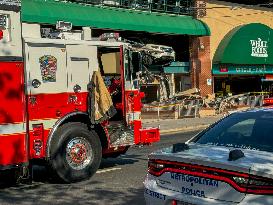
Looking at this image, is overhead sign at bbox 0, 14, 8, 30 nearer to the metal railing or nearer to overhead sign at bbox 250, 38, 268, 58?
the metal railing

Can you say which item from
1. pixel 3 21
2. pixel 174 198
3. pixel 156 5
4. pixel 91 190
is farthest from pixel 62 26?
pixel 156 5

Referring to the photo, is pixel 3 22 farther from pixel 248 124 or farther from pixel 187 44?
pixel 187 44

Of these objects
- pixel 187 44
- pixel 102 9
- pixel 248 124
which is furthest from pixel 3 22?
pixel 187 44

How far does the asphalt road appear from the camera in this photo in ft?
26.8

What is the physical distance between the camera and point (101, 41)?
1034 centimetres

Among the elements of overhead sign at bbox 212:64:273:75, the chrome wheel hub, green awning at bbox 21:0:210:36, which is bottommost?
the chrome wheel hub

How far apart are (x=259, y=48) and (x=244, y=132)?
105 ft

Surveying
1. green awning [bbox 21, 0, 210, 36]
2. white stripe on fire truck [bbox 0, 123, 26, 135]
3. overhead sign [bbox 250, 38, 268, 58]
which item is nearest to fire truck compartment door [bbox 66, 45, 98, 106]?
white stripe on fire truck [bbox 0, 123, 26, 135]

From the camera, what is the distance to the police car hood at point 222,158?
15.5 feet

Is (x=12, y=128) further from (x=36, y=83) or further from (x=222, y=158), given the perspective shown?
(x=222, y=158)

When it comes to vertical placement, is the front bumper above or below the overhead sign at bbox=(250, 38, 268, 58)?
below

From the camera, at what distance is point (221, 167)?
4.87m

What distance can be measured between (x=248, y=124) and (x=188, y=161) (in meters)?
1.39

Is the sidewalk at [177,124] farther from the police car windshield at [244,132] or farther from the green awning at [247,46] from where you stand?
the police car windshield at [244,132]
